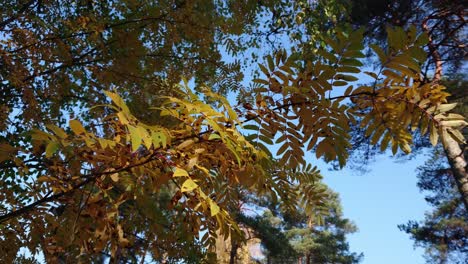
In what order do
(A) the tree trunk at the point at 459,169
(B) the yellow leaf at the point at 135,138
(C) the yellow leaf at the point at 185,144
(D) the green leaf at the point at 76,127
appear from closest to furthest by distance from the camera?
(B) the yellow leaf at the point at 135,138, (D) the green leaf at the point at 76,127, (C) the yellow leaf at the point at 185,144, (A) the tree trunk at the point at 459,169

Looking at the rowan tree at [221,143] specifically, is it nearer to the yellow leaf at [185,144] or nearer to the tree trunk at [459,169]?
the yellow leaf at [185,144]

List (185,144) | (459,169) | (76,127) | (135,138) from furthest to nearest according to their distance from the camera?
(459,169) < (185,144) < (76,127) < (135,138)

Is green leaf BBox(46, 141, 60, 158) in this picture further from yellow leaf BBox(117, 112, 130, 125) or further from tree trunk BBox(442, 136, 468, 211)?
tree trunk BBox(442, 136, 468, 211)

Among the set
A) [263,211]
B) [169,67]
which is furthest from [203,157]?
[263,211]

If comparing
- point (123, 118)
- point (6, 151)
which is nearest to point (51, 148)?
point (123, 118)

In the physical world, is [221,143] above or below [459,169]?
below

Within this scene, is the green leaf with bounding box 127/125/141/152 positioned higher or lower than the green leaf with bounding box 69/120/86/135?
lower

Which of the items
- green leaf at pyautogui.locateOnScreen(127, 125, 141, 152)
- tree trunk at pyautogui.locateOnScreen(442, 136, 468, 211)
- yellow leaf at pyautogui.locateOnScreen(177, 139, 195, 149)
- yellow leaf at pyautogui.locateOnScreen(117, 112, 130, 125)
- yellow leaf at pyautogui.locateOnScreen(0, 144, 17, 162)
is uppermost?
tree trunk at pyautogui.locateOnScreen(442, 136, 468, 211)

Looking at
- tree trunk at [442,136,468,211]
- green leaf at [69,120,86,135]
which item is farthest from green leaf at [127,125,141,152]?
tree trunk at [442,136,468,211]

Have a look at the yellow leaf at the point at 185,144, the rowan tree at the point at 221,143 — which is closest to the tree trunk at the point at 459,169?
the rowan tree at the point at 221,143

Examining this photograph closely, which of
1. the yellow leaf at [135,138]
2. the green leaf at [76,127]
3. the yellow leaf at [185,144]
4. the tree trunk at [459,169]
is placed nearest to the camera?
the yellow leaf at [135,138]

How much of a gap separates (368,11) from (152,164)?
10.0 m

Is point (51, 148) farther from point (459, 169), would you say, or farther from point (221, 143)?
point (459, 169)

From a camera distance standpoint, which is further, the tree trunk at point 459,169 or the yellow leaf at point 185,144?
the tree trunk at point 459,169
